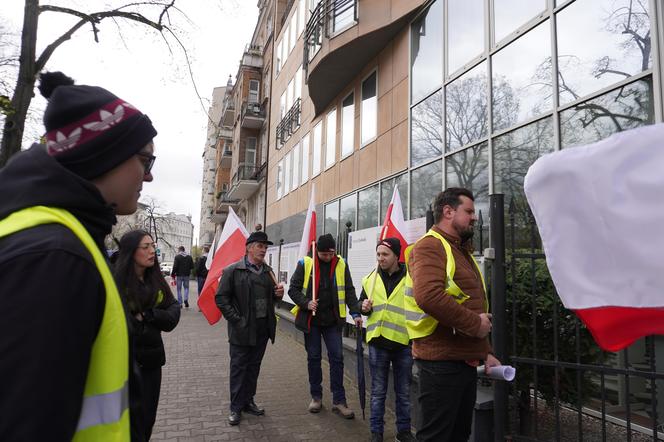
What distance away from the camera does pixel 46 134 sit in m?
1.22

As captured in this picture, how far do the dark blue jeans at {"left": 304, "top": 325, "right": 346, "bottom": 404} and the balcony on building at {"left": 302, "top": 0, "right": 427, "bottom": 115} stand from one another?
24.2 ft

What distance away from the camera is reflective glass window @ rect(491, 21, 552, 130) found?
21.2 ft

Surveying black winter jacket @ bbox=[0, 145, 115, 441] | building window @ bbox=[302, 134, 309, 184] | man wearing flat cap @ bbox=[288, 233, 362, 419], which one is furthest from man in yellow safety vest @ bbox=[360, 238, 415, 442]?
building window @ bbox=[302, 134, 309, 184]

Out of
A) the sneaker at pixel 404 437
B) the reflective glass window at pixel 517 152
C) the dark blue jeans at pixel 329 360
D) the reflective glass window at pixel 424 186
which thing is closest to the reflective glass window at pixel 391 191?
the reflective glass window at pixel 424 186

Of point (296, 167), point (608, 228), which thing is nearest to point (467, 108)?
point (608, 228)

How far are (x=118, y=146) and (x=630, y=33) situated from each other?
603 cm

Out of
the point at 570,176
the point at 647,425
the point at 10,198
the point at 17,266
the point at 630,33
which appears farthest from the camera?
the point at 630,33

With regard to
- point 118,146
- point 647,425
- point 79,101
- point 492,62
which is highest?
point 492,62

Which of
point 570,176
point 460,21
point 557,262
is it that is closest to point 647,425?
point 557,262

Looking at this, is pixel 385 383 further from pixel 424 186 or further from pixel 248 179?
pixel 248 179

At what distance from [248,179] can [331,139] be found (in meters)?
13.6

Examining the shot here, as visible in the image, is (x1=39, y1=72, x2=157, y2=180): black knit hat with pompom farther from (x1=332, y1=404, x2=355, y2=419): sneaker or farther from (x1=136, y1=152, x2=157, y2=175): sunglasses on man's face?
(x1=332, y1=404, x2=355, y2=419): sneaker

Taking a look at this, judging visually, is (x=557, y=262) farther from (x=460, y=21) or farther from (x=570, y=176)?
(x=460, y=21)

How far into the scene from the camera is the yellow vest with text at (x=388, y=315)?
15.5 feet
